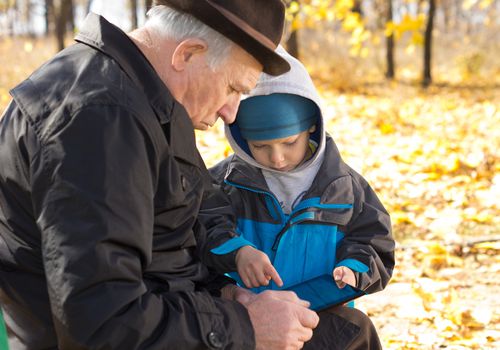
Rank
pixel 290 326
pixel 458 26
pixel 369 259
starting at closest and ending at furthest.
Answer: pixel 290 326, pixel 369 259, pixel 458 26

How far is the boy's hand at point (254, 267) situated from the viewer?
8.08 ft

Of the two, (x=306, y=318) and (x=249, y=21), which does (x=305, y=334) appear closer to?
(x=306, y=318)

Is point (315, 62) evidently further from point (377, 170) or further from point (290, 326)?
point (290, 326)

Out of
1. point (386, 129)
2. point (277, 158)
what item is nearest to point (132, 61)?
point (277, 158)

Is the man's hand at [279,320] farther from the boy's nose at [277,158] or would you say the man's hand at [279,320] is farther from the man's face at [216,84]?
the boy's nose at [277,158]

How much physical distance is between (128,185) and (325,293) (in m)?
1.11

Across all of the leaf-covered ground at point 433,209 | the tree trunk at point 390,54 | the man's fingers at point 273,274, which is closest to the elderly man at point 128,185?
the man's fingers at point 273,274

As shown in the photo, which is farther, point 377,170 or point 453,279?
point 377,170

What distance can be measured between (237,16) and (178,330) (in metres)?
0.83

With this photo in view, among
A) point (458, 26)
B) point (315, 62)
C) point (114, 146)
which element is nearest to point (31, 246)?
point (114, 146)

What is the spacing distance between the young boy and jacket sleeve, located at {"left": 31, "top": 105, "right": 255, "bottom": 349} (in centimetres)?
88

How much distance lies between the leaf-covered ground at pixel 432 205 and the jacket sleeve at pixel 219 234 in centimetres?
122

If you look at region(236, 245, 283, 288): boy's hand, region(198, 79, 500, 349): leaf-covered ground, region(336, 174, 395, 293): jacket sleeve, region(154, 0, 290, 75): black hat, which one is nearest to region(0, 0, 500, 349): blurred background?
region(198, 79, 500, 349): leaf-covered ground

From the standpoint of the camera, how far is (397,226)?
17.4ft
